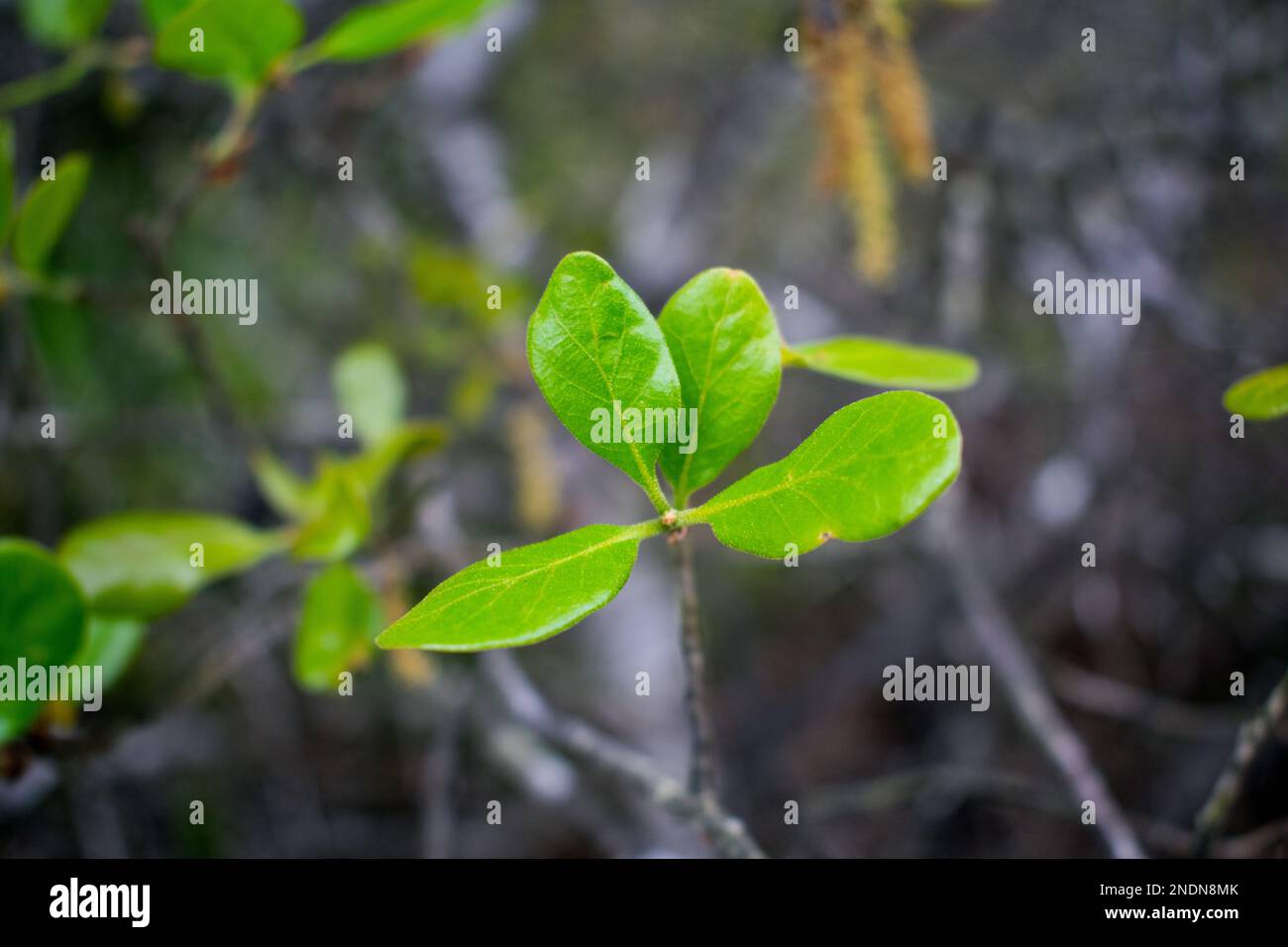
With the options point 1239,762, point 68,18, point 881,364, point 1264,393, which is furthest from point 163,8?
point 1239,762

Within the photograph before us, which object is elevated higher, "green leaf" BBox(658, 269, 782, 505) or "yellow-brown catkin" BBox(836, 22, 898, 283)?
"yellow-brown catkin" BBox(836, 22, 898, 283)

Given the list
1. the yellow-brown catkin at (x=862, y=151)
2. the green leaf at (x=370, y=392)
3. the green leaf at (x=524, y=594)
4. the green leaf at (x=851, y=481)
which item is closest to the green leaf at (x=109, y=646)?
the green leaf at (x=370, y=392)

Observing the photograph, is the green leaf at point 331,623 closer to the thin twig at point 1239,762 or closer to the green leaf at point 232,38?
the green leaf at point 232,38

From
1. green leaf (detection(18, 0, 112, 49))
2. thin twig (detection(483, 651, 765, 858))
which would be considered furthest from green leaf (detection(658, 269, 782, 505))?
green leaf (detection(18, 0, 112, 49))

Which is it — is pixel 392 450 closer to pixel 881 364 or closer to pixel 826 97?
pixel 881 364

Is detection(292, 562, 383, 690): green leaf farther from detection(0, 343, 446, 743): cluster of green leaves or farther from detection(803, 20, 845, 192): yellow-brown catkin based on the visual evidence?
detection(803, 20, 845, 192): yellow-brown catkin

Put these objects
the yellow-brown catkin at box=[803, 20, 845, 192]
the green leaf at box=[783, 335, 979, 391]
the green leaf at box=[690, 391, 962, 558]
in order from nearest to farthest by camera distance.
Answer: the green leaf at box=[690, 391, 962, 558] → the green leaf at box=[783, 335, 979, 391] → the yellow-brown catkin at box=[803, 20, 845, 192]
